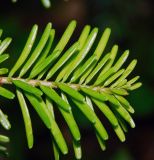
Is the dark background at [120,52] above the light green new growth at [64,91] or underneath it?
above

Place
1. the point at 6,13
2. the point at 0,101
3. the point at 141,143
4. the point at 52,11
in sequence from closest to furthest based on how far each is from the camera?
the point at 0,101
the point at 141,143
the point at 6,13
the point at 52,11

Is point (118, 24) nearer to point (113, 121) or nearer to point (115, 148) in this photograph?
point (115, 148)

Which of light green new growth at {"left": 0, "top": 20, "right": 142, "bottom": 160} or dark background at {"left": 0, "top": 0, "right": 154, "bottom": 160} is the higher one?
dark background at {"left": 0, "top": 0, "right": 154, "bottom": 160}

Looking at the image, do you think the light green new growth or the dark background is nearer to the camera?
the light green new growth

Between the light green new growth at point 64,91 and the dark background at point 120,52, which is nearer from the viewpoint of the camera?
the light green new growth at point 64,91

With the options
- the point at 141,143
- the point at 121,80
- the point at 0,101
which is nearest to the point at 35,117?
the point at 0,101

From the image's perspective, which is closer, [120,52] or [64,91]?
[64,91]

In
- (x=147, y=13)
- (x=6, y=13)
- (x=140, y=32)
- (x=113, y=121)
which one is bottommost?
(x=113, y=121)

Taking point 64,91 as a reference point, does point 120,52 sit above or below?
above
